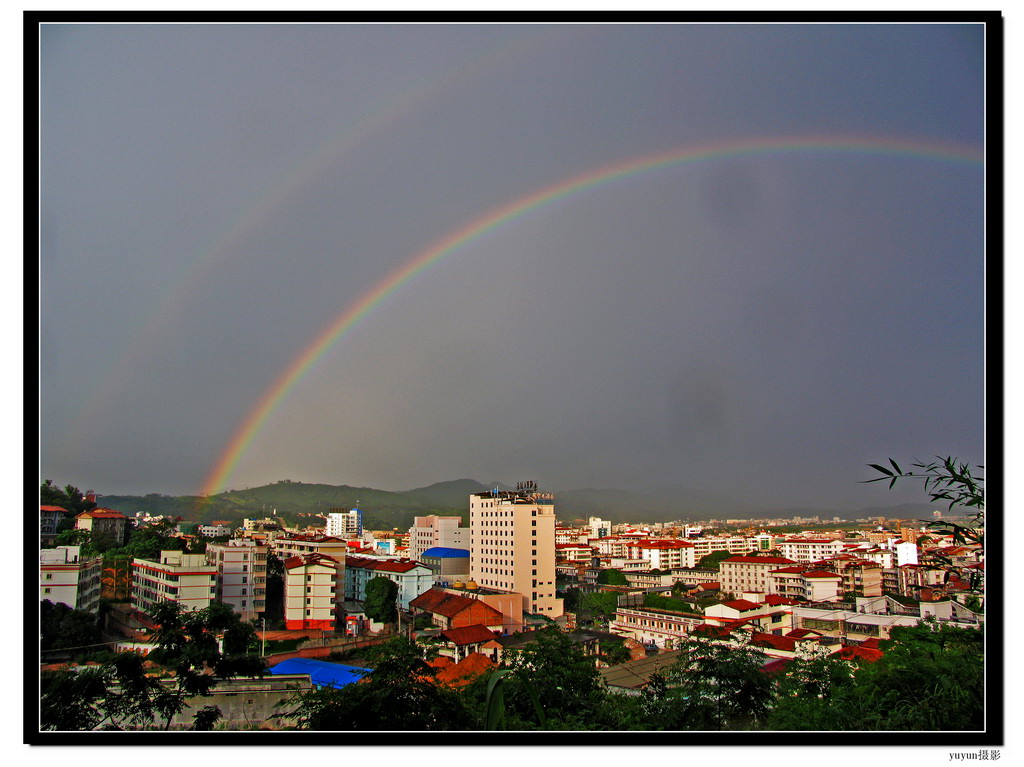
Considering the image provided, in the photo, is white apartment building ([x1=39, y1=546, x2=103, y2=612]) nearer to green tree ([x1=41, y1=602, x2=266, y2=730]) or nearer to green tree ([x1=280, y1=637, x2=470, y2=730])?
→ green tree ([x1=41, y1=602, x2=266, y2=730])

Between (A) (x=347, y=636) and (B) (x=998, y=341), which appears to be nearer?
(B) (x=998, y=341)

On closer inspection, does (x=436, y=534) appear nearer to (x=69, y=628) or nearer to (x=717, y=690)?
(x=69, y=628)

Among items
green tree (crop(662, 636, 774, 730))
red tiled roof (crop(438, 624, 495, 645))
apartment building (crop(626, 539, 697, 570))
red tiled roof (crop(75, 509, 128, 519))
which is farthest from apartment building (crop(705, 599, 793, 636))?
apartment building (crop(626, 539, 697, 570))

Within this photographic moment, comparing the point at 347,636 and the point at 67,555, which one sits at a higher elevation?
the point at 67,555

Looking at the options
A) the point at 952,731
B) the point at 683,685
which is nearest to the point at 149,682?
the point at 683,685

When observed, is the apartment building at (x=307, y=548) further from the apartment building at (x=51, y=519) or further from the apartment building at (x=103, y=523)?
the apartment building at (x=51, y=519)
